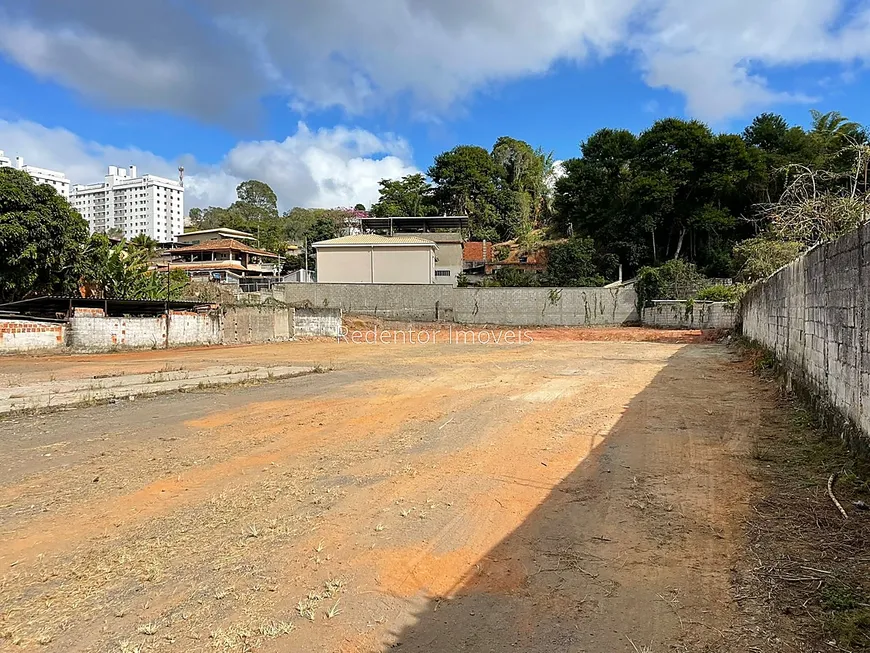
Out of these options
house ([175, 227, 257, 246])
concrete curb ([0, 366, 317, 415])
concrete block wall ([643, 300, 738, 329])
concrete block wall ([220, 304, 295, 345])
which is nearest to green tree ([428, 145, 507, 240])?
house ([175, 227, 257, 246])

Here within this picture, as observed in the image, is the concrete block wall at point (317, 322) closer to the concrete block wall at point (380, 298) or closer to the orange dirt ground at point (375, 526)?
the concrete block wall at point (380, 298)

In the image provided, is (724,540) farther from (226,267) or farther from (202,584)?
(226,267)

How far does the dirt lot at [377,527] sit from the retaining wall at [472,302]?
907 inches

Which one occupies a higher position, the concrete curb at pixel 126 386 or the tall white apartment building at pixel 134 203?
the tall white apartment building at pixel 134 203

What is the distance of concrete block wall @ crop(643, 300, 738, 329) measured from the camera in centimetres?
2645

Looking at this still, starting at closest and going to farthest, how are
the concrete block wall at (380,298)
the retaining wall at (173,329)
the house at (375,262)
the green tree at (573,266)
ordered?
1. the retaining wall at (173,329)
2. the concrete block wall at (380,298)
3. the house at (375,262)
4. the green tree at (573,266)

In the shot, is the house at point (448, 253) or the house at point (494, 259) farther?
the house at point (494, 259)

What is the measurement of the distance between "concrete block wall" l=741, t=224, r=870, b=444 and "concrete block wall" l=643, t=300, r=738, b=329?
60.4ft

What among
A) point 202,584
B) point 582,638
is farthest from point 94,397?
point 582,638

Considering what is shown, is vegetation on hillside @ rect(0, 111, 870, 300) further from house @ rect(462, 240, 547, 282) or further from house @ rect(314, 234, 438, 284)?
house @ rect(314, 234, 438, 284)

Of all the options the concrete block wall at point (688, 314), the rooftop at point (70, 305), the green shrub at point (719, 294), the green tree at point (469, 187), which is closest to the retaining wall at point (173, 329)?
the rooftop at point (70, 305)

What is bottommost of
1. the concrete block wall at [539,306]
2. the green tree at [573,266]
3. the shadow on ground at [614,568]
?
the shadow on ground at [614,568]

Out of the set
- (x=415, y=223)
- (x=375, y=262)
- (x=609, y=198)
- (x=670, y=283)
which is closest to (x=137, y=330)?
(x=375, y=262)

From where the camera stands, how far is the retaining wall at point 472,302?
31453mm
